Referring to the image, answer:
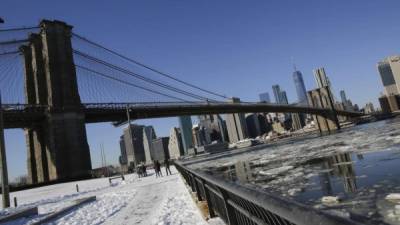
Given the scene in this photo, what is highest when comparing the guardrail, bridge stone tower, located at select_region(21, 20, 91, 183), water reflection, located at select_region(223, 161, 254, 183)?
bridge stone tower, located at select_region(21, 20, 91, 183)

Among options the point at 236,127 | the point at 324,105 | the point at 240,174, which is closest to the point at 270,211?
the point at 240,174

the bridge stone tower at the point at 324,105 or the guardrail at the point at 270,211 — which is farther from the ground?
the bridge stone tower at the point at 324,105

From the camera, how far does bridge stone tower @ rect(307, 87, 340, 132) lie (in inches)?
5025

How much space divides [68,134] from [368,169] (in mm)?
40695

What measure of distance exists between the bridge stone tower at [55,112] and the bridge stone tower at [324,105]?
96.8 m

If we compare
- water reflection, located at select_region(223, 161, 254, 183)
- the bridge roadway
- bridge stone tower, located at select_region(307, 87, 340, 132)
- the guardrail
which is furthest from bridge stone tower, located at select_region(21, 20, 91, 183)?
bridge stone tower, located at select_region(307, 87, 340, 132)

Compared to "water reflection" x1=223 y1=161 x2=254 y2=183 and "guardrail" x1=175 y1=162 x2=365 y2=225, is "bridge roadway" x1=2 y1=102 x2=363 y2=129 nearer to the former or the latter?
"water reflection" x1=223 y1=161 x2=254 y2=183

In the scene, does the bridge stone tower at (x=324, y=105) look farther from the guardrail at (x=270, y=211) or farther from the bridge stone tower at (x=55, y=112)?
the guardrail at (x=270, y=211)

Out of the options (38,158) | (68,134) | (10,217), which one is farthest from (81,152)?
(10,217)

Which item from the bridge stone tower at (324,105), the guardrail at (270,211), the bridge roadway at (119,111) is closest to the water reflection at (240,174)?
the guardrail at (270,211)

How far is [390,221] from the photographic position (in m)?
4.54

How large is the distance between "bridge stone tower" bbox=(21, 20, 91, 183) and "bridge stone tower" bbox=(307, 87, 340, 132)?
9683 centimetres

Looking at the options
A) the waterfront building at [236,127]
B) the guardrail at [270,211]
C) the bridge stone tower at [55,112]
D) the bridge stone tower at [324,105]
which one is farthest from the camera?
the waterfront building at [236,127]

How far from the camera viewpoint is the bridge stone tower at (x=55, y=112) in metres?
43.4
